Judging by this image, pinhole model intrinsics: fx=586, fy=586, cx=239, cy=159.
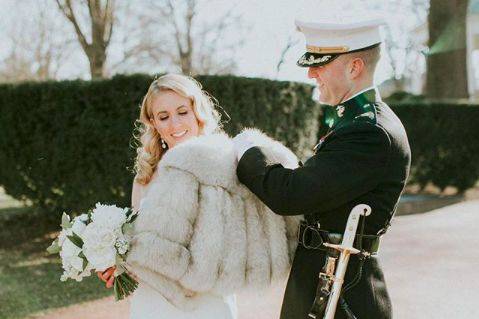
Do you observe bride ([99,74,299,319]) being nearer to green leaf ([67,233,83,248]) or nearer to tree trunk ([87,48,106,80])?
green leaf ([67,233,83,248])

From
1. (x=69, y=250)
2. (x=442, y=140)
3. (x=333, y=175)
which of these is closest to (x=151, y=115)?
(x=69, y=250)

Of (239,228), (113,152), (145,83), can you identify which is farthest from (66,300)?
(239,228)

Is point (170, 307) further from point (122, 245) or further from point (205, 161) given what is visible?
point (205, 161)

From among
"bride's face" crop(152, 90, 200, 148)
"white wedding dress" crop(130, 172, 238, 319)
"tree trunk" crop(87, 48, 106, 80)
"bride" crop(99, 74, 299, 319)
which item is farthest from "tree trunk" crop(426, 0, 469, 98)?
"bride" crop(99, 74, 299, 319)

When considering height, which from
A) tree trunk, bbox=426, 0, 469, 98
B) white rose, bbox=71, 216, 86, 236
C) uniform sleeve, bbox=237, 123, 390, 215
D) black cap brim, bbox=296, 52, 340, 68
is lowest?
white rose, bbox=71, 216, 86, 236

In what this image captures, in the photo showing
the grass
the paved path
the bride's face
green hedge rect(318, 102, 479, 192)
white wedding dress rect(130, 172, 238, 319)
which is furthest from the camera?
green hedge rect(318, 102, 479, 192)

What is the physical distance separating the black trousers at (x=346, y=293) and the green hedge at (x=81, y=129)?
5.14m

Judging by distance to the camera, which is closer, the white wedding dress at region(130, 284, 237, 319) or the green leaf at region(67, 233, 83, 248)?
the green leaf at region(67, 233, 83, 248)

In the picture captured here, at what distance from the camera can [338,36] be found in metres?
2.23

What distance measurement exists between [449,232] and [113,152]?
558 cm

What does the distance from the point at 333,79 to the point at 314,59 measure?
108mm

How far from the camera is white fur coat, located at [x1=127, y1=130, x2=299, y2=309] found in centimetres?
236

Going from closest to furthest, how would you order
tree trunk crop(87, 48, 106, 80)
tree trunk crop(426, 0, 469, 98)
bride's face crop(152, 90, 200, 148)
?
bride's face crop(152, 90, 200, 148) < tree trunk crop(87, 48, 106, 80) < tree trunk crop(426, 0, 469, 98)

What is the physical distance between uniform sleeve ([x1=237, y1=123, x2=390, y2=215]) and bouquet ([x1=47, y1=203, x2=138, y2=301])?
0.72 m
